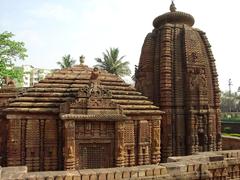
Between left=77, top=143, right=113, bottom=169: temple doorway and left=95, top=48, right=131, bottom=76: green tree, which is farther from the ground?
left=95, top=48, right=131, bottom=76: green tree

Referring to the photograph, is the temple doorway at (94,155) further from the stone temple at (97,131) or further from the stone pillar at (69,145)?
the stone pillar at (69,145)

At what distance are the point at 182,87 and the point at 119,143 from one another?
626 centimetres

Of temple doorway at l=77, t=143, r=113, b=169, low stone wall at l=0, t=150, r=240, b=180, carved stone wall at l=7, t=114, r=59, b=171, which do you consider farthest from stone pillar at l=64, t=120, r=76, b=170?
low stone wall at l=0, t=150, r=240, b=180

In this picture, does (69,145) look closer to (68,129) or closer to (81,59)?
(68,129)

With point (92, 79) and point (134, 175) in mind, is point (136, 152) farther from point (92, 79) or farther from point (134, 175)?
point (134, 175)

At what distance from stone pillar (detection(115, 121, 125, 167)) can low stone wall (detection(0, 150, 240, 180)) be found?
2.96m

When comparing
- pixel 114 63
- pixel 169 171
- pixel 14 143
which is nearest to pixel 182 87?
pixel 169 171

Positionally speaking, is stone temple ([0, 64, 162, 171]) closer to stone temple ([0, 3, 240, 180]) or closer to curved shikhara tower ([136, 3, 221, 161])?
stone temple ([0, 3, 240, 180])

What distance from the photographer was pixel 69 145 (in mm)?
9969

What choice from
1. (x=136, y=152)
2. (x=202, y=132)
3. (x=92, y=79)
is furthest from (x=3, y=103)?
(x=202, y=132)

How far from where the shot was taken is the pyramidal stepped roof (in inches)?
412

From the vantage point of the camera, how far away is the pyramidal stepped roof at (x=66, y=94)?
10469 mm

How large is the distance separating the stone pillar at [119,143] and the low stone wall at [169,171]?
2.96m

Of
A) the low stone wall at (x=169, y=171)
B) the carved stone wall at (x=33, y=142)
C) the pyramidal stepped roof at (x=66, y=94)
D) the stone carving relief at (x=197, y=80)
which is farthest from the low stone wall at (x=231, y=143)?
the carved stone wall at (x=33, y=142)
